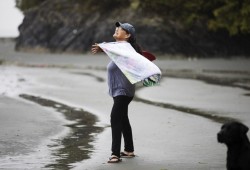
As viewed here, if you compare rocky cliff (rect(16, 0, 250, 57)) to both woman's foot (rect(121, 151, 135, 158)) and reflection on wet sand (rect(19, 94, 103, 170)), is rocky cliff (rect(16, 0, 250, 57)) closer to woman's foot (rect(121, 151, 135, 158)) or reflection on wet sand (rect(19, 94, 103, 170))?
reflection on wet sand (rect(19, 94, 103, 170))

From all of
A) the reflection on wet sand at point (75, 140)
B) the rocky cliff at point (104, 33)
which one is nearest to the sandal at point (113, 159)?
the reflection on wet sand at point (75, 140)


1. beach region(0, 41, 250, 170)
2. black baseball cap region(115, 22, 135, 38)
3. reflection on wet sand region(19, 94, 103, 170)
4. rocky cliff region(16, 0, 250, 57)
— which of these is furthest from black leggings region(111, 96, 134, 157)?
rocky cliff region(16, 0, 250, 57)

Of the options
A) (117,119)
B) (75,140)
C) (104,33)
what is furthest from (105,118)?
(104,33)

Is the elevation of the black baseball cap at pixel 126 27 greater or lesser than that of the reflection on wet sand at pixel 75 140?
greater

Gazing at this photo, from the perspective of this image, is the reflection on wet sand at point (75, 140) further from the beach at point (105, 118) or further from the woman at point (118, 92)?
the woman at point (118, 92)

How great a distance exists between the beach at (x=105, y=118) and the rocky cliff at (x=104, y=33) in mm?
6823

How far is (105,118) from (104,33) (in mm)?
24937

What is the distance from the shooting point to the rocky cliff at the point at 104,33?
119 feet

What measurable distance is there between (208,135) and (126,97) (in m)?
2.89

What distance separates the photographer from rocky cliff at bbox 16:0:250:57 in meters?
36.3

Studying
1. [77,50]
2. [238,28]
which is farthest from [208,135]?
[77,50]

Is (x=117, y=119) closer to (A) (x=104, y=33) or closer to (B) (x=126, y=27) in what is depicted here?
(B) (x=126, y=27)

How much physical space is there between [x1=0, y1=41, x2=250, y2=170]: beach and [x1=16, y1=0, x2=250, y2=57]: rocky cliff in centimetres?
682

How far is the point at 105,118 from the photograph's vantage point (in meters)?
14.1
